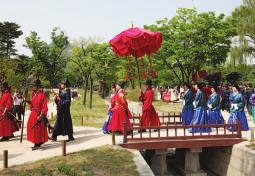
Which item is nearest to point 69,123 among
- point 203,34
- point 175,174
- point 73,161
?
point 73,161

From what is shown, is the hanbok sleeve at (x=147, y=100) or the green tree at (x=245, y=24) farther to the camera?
the green tree at (x=245, y=24)

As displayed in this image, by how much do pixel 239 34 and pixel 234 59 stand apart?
9.77ft

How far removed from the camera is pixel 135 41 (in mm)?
14430

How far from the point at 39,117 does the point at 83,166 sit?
3.21 metres

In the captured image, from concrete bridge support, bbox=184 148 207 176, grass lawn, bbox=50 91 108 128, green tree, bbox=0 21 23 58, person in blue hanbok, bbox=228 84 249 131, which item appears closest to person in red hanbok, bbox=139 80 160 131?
Answer: concrete bridge support, bbox=184 148 207 176

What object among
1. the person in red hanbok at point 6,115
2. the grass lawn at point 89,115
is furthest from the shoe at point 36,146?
the grass lawn at point 89,115

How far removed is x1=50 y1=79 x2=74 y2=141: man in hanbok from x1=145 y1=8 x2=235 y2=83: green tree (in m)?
20.2

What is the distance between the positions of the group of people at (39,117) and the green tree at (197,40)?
20.2 m

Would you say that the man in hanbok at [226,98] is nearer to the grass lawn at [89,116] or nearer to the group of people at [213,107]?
the grass lawn at [89,116]

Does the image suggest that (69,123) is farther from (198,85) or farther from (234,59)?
(234,59)

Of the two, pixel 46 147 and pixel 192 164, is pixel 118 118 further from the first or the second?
pixel 192 164

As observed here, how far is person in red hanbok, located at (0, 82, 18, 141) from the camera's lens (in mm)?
14547

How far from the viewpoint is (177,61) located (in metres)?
34.0

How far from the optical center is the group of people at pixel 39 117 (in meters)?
12.4
